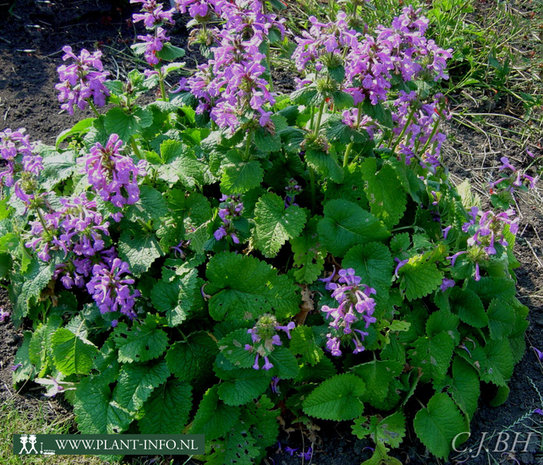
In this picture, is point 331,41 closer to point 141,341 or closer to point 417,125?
point 417,125

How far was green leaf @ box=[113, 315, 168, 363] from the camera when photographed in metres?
2.46

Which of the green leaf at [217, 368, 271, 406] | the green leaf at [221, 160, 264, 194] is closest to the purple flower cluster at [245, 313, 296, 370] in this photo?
the green leaf at [217, 368, 271, 406]

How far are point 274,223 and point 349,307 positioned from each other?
532 mm

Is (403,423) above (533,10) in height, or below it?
below

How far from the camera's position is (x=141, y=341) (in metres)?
2.50

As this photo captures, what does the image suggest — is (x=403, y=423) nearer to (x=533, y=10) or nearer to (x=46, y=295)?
(x=46, y=295)

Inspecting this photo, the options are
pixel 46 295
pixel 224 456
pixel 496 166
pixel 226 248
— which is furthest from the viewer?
pixel 496 166

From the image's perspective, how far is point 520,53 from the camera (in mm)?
4887

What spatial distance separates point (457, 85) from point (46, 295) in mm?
3301

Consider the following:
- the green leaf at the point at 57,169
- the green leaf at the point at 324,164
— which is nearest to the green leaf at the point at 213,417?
the green leaf at the point at 324,164

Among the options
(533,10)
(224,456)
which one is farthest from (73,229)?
(533,10)

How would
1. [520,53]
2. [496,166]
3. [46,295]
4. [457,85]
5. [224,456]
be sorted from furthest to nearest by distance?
1. [520,53]
2. [457,85]
3. [496,166]
4. [46,295]
5. [224,456]

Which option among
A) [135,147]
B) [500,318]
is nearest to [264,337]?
[135,147]

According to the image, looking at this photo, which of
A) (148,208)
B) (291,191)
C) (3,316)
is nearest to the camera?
(148,208)
